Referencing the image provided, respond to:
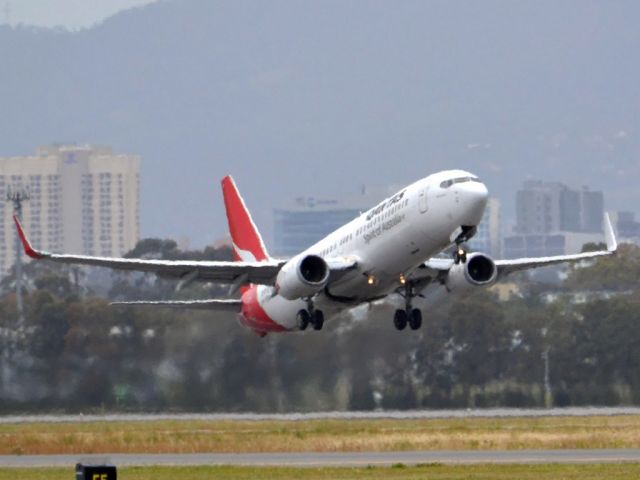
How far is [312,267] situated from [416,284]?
3951 mm

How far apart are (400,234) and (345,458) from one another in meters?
9.09

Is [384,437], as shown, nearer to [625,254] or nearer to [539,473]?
[539,473]

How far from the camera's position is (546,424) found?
195 ft

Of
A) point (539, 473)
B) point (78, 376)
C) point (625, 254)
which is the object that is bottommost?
point (539, 473)

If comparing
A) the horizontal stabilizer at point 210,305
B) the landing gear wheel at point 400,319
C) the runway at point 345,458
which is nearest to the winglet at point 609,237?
the landing gear wheel at point 400,319

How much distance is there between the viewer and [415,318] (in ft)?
192

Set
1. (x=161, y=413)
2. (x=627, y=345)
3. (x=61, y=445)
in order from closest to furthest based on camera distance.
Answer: (x=61, y=445) < (x=161, y=413) < (x=627, y=345)

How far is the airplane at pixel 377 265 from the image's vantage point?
52.8 metres

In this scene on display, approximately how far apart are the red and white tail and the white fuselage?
323 inches

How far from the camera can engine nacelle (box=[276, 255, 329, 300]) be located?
55.9 metres

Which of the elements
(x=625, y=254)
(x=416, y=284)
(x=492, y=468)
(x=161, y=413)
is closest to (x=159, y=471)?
(x=492, y=468)

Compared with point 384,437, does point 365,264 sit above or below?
above

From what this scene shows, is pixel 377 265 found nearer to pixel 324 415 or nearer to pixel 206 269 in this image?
pixel 206 269

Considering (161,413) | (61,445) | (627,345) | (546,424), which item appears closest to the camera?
(61,445)
